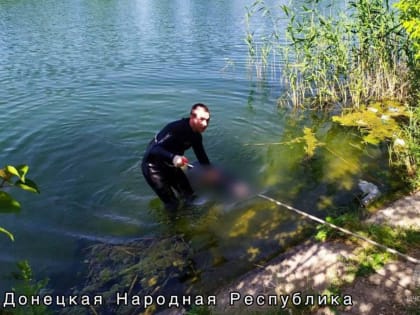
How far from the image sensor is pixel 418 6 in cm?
634

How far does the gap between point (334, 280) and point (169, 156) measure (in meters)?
2.87

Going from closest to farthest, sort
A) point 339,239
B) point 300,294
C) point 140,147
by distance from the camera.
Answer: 1. point 300,294
2. point 339,239
3. point 140,147

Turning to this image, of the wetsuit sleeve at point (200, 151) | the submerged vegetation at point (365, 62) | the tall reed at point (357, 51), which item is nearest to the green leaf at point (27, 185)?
the wetsuit sleeve at point (200, 151)

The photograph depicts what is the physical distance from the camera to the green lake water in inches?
219

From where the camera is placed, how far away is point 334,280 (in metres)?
4.05

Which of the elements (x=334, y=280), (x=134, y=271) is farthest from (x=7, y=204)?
(x=134, y=271)

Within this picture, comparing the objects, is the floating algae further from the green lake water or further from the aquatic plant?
the aquatic plant

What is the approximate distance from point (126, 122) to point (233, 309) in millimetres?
7329

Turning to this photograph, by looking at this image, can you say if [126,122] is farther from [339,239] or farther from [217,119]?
[339,239]

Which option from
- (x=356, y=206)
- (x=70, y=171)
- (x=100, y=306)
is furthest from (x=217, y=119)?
(x=100, y=306)

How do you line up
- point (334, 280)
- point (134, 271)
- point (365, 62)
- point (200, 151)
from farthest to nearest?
point (365, 62)
point (200, 151)
point (134, 271)
point (334, 280)

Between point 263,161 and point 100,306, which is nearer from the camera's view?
point 100,306

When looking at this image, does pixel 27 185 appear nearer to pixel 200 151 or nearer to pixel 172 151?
pixel 172 151

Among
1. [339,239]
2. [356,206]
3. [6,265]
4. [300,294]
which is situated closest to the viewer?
[300,294]
